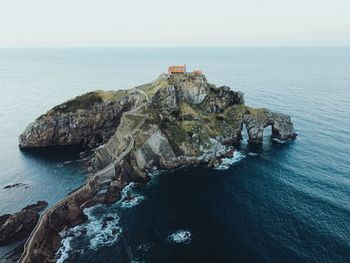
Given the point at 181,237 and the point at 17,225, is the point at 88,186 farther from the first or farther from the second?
the point at 181,237

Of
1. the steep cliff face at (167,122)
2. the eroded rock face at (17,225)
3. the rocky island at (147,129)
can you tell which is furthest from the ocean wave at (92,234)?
the steep cliff face at (167,122)

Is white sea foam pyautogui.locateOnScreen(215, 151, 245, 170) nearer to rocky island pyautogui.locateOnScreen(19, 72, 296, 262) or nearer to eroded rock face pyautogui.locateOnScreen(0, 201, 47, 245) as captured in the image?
rocky island pyautogui.locateOnScreen(19, 72, 296, 262)

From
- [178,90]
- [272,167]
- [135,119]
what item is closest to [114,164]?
[135,119]


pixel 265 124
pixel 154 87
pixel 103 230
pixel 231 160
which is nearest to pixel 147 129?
pixel 154 87

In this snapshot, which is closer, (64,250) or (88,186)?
(64,250)

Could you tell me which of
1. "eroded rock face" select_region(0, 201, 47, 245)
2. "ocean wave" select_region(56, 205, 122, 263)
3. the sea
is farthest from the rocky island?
"eroded rock face" select_region(0, 201, 47, 245)

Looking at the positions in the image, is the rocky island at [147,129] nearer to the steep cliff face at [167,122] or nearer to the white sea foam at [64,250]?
the steep cliff face at [167,122]

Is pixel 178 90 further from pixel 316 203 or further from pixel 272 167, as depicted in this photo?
pixel 316 203
